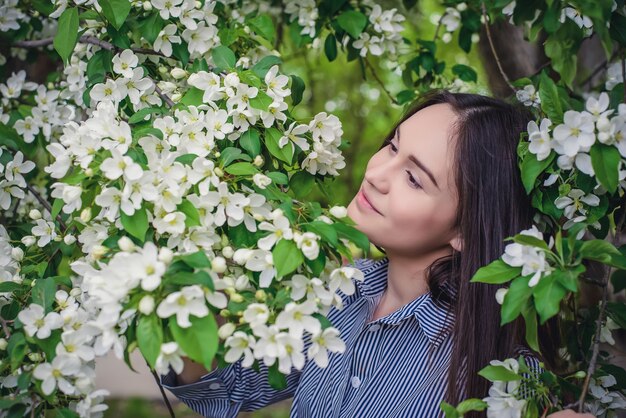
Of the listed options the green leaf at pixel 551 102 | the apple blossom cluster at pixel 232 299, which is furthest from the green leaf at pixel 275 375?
the green leaf at pixel 551 102

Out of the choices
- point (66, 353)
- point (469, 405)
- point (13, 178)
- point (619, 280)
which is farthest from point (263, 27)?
point (619, 280)

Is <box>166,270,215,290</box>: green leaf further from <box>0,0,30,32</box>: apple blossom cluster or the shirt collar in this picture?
<box>0,0,30,32</box>: apple blossom cluster

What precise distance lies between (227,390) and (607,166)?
4.26 ft

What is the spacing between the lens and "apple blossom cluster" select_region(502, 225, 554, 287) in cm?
144

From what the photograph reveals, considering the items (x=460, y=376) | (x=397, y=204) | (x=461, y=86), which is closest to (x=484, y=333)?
(x=460, y=376)

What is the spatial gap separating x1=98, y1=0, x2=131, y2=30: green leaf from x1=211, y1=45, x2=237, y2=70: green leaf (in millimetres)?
252

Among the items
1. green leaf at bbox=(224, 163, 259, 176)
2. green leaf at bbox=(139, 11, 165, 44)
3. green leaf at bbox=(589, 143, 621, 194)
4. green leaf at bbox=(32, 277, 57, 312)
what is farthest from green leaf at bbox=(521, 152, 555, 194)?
green leaf at bbox=(32, 277, 57, 312)

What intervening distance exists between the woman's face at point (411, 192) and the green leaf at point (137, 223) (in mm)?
641

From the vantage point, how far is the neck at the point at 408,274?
2004 mm

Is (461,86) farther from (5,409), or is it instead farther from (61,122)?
(5,409)

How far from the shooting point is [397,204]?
1.81 m

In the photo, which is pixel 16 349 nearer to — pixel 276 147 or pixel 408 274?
pixel 276 147

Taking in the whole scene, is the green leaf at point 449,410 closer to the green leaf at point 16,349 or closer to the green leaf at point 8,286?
the green leaf at point 16,349

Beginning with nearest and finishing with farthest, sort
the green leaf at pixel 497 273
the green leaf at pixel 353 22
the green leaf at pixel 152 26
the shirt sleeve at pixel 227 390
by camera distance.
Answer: the green leaf at pixel 497 273, the green leaf at pixel 152 26, the shirt sleeve at pixel 227 390, the green leaf at pixel 353 22
